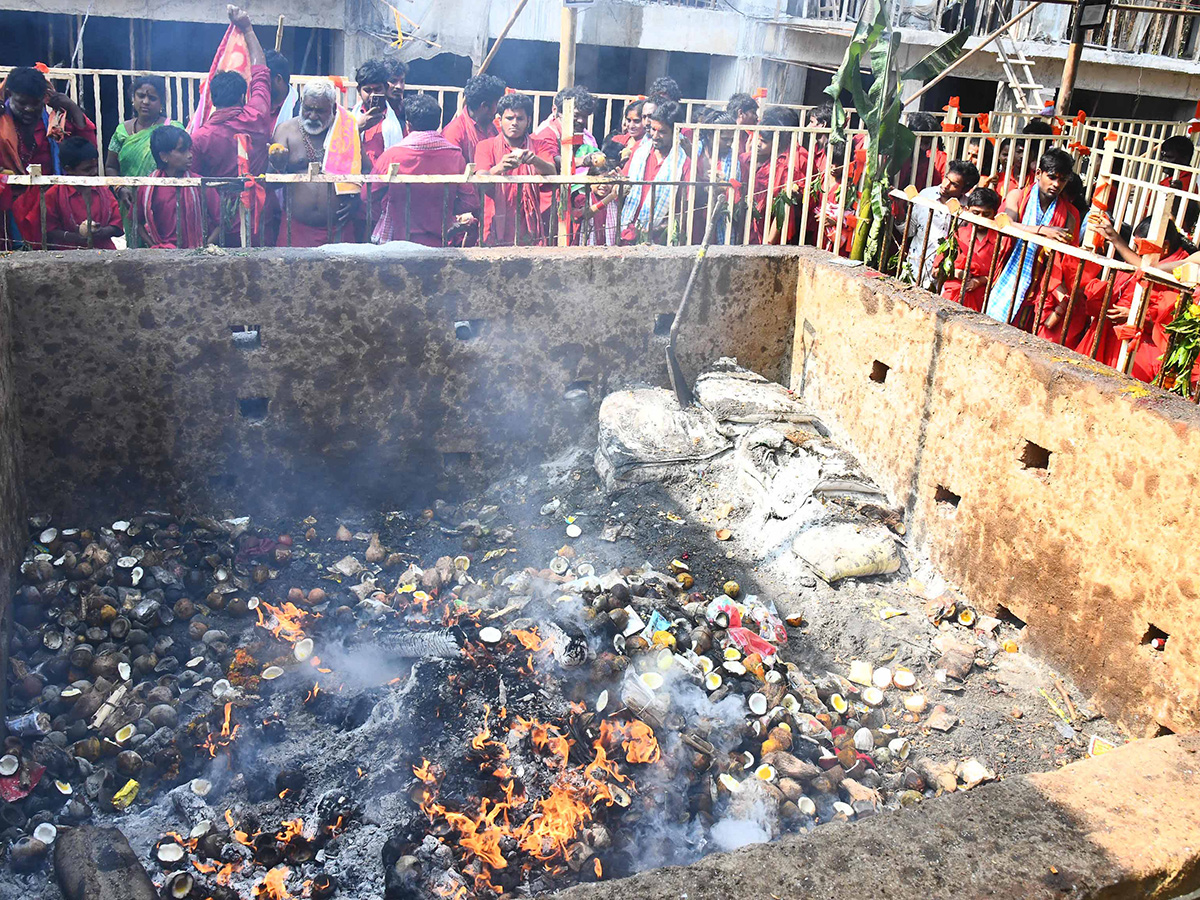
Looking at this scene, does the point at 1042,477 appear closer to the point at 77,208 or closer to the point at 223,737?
the point at 223,737

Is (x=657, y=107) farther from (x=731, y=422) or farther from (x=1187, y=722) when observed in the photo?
(x=1187, y=722)

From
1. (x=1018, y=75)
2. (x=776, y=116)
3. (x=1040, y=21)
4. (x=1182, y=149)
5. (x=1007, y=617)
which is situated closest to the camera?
(x=1007, y=617)

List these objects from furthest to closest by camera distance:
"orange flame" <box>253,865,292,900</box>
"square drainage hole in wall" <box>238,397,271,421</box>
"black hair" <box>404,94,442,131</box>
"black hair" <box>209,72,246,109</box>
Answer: "black hair" <box>404,94,442,131</box>, "black hair" <box>209,72,246,109</box>, "square drainage hole in wall" <box>238,397,271,421</box>, "orange flame" <box>253,865,292,900</box>

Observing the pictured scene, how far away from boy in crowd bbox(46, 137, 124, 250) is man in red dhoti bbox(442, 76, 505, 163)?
100 inches

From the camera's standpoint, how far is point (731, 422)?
20.1 feet

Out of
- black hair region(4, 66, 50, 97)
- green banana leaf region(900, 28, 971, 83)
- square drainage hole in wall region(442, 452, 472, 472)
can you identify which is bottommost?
square drainage hole in wall region(442, 452, 472, 472)

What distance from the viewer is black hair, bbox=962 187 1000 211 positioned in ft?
21.0

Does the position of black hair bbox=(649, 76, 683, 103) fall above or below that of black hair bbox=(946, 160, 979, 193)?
above

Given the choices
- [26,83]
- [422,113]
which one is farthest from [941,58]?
[26,83]

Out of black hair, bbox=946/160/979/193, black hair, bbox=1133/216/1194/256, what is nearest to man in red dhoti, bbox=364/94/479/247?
black hair, bbox=946/160/979/193

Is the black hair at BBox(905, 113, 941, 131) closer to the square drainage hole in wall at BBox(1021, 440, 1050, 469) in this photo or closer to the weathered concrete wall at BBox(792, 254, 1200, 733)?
the weathered concrete wall at BBox(792, 254, 1200, 733)

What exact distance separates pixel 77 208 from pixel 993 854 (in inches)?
263

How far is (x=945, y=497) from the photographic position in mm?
5230

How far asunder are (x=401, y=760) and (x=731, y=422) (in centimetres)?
308
